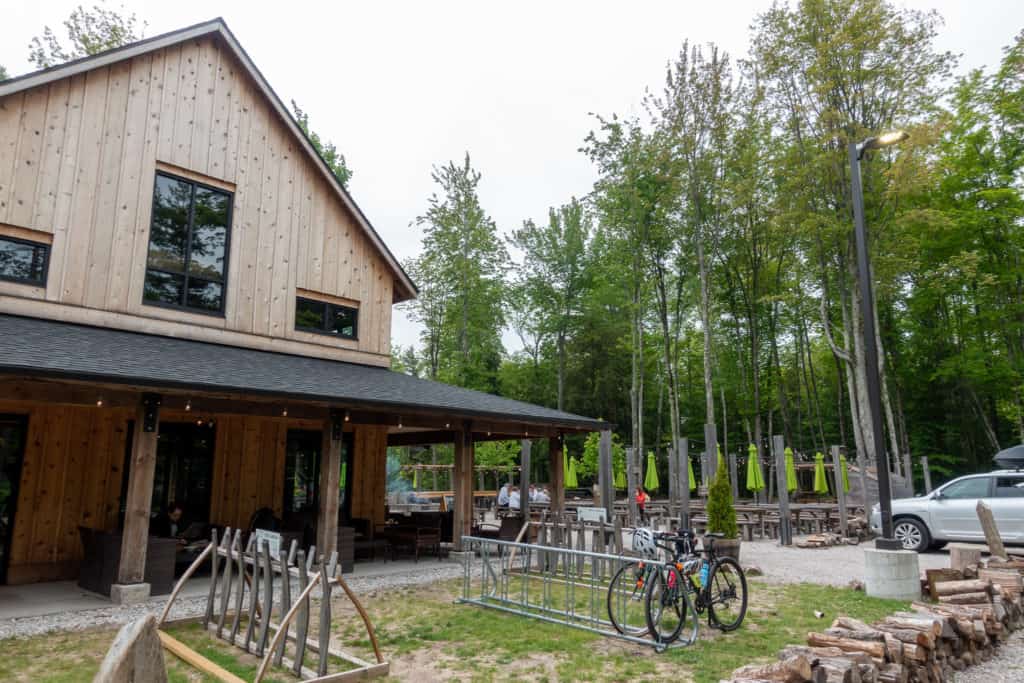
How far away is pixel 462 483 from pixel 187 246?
257 inches

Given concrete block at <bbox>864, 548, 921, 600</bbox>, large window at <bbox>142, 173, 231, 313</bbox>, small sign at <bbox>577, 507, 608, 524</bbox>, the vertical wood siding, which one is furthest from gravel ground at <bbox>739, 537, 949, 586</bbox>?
large window at <bbox>142, 173, 231, 313</bbox>

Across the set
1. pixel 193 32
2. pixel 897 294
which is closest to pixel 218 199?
pixel 193 32

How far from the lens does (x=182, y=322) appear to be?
35.5 feet

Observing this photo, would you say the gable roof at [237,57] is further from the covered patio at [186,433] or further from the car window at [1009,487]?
the car window at [1009,487]

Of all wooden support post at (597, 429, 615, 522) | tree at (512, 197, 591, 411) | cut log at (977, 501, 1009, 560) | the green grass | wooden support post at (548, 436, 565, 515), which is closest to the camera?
the green grass

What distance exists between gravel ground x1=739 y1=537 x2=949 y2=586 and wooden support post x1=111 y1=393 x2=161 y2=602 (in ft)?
30.3

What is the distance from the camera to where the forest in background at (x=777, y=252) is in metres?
21.8

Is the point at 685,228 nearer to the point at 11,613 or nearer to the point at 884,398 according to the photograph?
the point at 884,398

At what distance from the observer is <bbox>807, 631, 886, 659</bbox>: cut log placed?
5094 millimetres

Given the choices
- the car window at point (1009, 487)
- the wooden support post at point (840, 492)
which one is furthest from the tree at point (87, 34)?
the car window at point (1009, 487)

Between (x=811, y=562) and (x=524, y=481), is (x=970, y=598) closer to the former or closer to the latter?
(x=811, y=562)

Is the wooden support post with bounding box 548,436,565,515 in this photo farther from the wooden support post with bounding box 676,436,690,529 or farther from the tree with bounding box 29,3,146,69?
the tree with bounding box 29,3,146,69

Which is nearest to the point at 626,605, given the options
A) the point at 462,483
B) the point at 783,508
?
the point at 462,483

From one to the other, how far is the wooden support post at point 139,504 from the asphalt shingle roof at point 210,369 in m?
0.69
